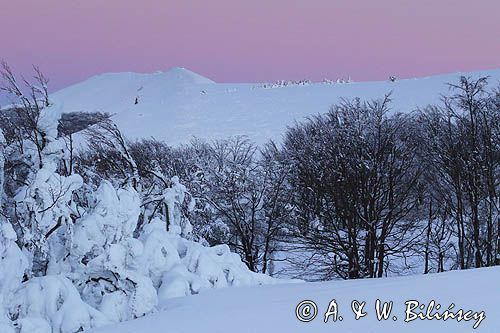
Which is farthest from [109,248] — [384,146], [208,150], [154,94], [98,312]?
[154,94]

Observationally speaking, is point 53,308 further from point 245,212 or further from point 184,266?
point 245,212

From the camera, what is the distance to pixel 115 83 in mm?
93438

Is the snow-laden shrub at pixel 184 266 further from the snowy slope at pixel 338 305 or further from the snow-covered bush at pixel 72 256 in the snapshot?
the snowy slope at pixel 338 305

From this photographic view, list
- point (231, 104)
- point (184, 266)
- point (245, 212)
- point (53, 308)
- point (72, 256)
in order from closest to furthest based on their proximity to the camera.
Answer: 1. point (53, 308)
2. point (72, 256)
3. point (184, 266)
4. point (245, 212)
5. point (231, 104)

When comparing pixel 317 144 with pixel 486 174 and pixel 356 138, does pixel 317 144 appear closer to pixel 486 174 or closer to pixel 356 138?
pixel 356 138

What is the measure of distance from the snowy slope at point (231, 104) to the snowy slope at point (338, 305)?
3132cm

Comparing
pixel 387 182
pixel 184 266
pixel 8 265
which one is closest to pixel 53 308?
pixel 8 265

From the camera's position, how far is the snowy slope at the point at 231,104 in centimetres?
4638

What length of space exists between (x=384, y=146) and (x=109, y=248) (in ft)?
49.1

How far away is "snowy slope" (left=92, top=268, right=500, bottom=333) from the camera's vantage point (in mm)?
4945

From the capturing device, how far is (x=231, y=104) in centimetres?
5956

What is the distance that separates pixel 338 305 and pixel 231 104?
5454 centimetres

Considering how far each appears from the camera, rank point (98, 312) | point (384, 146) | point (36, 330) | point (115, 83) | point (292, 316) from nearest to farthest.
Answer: point (292, 316)
point (36, 330)
point (98, 312)
point (384, 146)
point (115, 83)

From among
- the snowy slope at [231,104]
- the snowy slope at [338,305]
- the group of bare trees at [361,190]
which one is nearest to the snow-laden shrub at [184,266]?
the snowy slope at [338,305]
